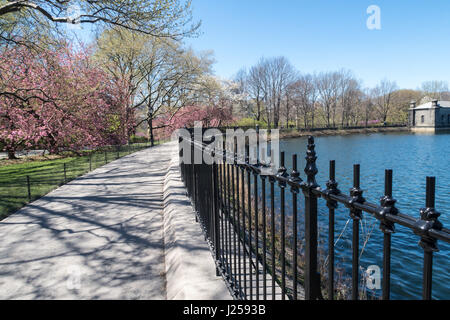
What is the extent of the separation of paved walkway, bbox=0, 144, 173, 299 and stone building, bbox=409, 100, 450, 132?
84.7 metres

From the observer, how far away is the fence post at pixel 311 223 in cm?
167

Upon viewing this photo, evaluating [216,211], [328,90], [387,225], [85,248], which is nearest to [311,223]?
[387,225]

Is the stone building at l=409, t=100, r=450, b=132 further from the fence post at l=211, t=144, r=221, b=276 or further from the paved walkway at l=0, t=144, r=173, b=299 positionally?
the fence post at l=211, t=144, r=221, b=276

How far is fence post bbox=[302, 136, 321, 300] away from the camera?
167cm

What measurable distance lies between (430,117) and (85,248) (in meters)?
91.5

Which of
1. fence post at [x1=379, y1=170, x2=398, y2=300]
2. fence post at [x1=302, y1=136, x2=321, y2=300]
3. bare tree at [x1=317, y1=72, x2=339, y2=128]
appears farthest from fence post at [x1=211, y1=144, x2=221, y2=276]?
bare tree at [x1=317, y1=72, x2=339, y2=128]

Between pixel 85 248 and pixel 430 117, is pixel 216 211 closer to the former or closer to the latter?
pixel 85 248

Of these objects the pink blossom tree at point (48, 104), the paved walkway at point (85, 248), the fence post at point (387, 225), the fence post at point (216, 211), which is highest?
the pink blossom tree at point (48, 104)

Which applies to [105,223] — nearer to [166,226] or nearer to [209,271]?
[166,226]

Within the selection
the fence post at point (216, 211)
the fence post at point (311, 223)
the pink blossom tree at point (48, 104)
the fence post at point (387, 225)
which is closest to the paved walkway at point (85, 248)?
the fence post at point (216, 211)

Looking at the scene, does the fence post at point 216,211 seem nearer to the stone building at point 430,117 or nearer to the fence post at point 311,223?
the fence post at point 311,223

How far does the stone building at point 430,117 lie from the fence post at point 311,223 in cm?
8725

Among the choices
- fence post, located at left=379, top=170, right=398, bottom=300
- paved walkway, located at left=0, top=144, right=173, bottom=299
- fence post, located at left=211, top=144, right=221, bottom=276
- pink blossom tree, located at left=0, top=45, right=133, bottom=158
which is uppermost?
pink blossom tree, located at left=0, top=45, right=133, bottom=158

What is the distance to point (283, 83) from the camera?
6731 cm
